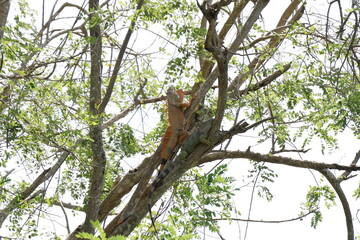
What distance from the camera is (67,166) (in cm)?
948

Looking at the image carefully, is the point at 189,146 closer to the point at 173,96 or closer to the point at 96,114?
the point at 96,114

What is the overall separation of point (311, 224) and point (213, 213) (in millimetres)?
3117

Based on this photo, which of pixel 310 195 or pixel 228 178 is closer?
pixel 228 178

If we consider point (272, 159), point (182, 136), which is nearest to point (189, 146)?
point (182, 136)

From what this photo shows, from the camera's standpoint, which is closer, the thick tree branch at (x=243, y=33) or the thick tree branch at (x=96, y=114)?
the thick tree branch at (x=243, y=33)

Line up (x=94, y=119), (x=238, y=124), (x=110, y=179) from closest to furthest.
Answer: (x=238, y=124) < (x=94, y=119) < (x=110, y=179)

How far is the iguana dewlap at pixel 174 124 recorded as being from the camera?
780cm

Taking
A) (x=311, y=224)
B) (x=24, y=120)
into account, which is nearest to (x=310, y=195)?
(x=311, y=224)

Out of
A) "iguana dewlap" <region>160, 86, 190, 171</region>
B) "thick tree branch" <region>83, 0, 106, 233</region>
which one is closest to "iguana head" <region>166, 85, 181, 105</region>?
"iguana dewlap" <region>160, 86, 190, 171</region>

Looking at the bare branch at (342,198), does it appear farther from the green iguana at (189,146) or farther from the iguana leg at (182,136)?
the green iguana at (189,146)

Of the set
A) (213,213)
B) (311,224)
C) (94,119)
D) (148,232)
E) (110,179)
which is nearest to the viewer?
(213,213)

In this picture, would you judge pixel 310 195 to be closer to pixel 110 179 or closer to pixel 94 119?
pixel 110 179

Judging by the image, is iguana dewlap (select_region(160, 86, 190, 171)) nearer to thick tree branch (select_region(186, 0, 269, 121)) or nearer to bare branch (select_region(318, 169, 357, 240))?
thick tree branch (select_region(186, 0, 269, 121))

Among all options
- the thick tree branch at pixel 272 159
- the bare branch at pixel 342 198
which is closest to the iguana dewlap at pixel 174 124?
the thick tree branch at pixel 272 159
